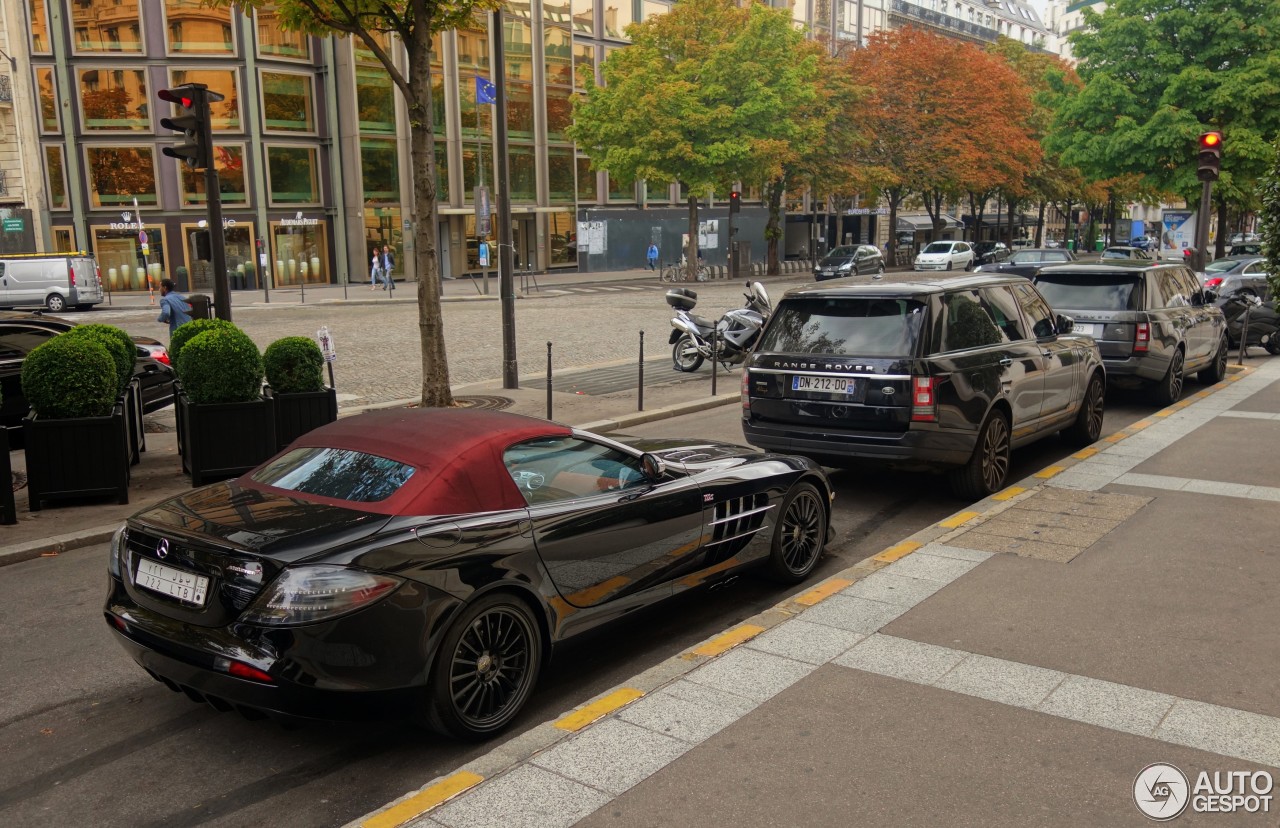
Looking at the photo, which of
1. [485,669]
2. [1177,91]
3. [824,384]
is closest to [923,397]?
[824,384]

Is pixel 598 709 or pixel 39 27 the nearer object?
pixel 598 709

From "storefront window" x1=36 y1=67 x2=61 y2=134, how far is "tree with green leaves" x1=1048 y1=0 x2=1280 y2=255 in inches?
1539

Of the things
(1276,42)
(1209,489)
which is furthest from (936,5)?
(1209,489)

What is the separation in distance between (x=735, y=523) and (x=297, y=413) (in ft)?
19.6

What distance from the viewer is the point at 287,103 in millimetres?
44719

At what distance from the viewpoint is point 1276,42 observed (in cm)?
3300

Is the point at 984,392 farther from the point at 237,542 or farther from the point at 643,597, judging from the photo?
the point at 237,542

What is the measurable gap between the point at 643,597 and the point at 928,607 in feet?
5.69

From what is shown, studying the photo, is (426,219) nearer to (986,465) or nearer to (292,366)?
(292,366)

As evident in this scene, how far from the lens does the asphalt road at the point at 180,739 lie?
163 inches

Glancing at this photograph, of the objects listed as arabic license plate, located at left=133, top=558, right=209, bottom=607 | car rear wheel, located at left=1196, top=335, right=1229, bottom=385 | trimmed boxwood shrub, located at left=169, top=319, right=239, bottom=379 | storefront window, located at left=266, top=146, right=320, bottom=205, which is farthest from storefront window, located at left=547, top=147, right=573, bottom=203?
arabic license plate, located at left=133, top=558, right=209, bottom=607

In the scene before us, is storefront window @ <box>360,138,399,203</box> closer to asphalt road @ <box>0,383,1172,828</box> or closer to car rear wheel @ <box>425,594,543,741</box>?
asphalt road @ <box>0,383,1172,828</box>

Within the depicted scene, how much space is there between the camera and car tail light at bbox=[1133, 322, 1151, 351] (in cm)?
1284
